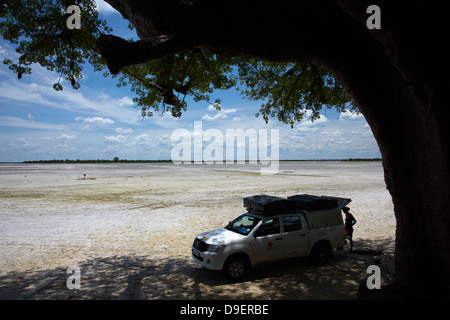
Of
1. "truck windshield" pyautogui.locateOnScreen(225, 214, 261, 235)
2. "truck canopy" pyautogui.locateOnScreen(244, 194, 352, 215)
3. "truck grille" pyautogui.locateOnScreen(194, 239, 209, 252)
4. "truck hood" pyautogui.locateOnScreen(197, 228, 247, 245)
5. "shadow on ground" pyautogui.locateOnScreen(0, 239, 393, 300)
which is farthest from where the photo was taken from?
"truck canopy" pyautogui.locateOnScreen(244, 194, 352, 215)

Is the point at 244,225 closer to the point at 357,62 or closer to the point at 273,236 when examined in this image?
the point at 273,236

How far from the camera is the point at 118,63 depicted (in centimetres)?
506

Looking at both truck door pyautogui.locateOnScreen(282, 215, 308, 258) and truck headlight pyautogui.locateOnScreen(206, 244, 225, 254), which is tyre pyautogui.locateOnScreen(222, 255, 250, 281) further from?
truck door pyautogui.locateOnScreen(282, 215, 308, 258)

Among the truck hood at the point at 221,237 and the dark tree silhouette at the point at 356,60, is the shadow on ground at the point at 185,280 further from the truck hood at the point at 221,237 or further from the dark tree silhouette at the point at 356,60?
the dark tree silhouette at the point at 356,60

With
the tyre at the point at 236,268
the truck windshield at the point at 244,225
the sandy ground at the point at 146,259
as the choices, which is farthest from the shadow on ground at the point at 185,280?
the truck windshield at the point at 244,225

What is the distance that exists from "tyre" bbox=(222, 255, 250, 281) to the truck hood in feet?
1.68

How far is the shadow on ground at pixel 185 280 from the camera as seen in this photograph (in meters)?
7.03

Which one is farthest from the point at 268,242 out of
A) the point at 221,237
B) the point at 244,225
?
the point at 221,237

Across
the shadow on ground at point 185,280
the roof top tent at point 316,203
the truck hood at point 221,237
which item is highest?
the roof top tent at point 316,203

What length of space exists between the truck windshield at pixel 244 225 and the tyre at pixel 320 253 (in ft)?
7.66

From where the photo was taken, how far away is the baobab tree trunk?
4.95 metres

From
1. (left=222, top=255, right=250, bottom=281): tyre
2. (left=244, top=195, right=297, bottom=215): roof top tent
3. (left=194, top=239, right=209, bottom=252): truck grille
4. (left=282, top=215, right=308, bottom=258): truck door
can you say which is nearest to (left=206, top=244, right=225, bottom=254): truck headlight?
(left=194, top=239, right=209, bottom=252): truck grille

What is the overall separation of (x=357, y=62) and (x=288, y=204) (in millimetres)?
5023
